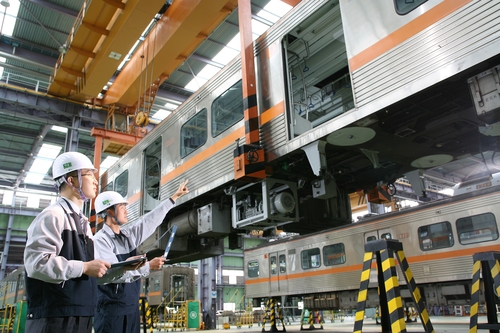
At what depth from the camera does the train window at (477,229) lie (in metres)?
7.74

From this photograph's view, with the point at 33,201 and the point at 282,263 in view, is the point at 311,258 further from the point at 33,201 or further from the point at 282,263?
the point at 33,201

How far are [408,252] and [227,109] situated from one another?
5398mm

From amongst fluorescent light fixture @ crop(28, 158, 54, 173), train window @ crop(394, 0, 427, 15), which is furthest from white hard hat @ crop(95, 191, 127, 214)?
fluorescent light fixture @ crop(28, 158, 54, 173)

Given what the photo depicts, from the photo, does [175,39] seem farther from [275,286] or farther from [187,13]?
[275,286]

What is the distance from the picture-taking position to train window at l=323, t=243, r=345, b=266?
10.6 m

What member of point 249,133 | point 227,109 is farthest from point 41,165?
point 249,133

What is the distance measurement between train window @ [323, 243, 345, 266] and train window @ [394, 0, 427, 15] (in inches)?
300

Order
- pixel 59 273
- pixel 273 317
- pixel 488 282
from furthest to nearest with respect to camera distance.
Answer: pixel 273 317 < pixel 488 282 < pixel 59 273

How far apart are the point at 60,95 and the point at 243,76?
11325 mm

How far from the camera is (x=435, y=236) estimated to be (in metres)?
8.59

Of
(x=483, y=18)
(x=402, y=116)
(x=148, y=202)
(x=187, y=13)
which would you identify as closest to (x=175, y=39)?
(x=187, y=13)

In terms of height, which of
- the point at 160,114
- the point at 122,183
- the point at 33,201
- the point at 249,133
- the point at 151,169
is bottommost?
the point at 249,133

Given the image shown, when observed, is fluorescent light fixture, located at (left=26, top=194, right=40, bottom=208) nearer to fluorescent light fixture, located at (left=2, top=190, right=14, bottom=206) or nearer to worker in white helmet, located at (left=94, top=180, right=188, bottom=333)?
fluorescent light fixture, located at (left=2, top=190, right=14, bottom=206)

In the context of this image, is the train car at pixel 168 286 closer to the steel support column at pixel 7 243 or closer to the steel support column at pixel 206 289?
the steel support column at pixel 206 289
